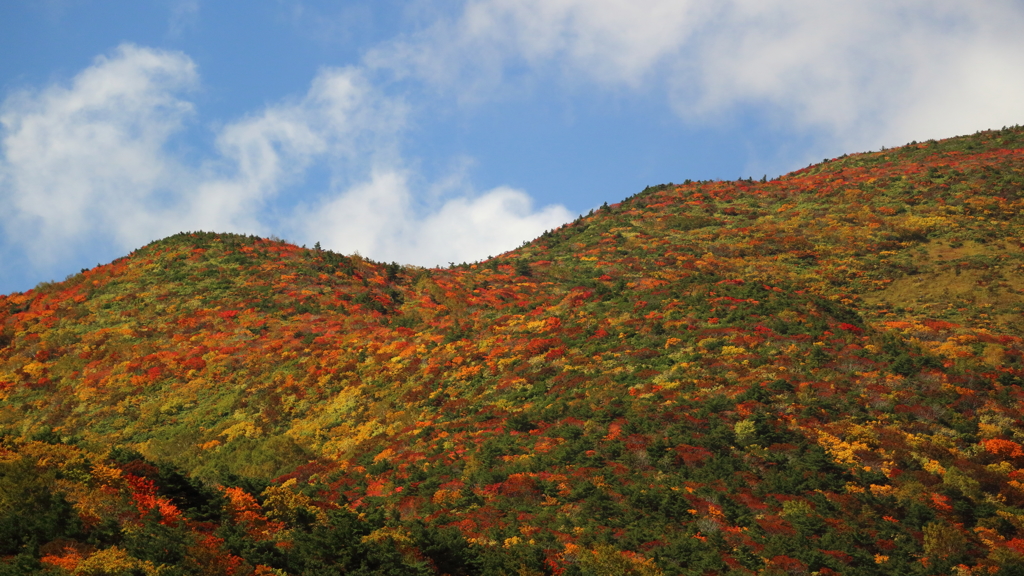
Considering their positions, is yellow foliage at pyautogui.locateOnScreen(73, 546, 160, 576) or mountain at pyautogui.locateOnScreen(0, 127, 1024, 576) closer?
yellow foliage at pyautogui.locateOnScreen(73, 546, 160, 576)

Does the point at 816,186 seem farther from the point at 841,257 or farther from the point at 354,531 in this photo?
the point at 354,531

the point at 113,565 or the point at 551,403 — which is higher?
the point at 551,403

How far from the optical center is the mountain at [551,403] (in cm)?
1702

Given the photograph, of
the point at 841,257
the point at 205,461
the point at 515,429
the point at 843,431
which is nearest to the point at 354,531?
the point at 515,429

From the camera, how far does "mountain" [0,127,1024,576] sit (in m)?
17.0

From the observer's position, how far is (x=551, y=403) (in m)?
28.6

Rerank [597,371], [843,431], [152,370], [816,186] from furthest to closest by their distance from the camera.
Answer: [816,186], [152,370], [597,371], [843,431]

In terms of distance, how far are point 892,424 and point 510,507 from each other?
14.5 metres

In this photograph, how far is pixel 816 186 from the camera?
63.6 meters

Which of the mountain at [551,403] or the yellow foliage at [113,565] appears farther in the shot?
the mountain at [551,403]

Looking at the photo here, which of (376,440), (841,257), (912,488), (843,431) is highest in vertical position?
(841,257)

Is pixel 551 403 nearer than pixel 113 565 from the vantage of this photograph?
No

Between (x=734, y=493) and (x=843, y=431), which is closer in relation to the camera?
(x=734, y=493)

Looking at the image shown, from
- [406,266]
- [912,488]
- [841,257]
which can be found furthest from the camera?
[406,266]
